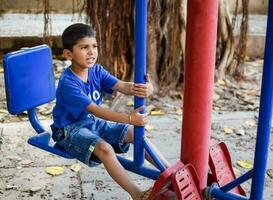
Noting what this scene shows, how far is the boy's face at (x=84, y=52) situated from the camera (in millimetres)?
2336

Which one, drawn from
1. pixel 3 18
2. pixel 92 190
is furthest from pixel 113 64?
pixel 3 18

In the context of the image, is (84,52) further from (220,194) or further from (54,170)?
(54,170)

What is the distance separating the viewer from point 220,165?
2275 millimetres

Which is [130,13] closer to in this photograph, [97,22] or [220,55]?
[97,22]

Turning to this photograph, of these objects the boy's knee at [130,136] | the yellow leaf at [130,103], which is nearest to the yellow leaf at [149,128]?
the yellow leaf at [130,103]

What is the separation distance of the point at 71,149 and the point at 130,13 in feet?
7.37

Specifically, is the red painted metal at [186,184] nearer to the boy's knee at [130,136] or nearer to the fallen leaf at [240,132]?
the boy's knee at [130,136]

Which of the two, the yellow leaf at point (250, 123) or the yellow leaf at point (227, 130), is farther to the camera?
the yellow leaf at point (250, 123)

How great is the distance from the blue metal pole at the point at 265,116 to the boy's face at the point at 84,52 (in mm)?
969

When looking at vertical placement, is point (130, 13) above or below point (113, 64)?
above

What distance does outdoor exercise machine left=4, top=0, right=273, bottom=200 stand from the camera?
1.82 meters

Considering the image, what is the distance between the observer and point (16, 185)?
2922 mm

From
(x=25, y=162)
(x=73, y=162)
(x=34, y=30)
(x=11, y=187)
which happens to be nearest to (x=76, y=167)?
(x=73, y=162)

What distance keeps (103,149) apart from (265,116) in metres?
0.87
